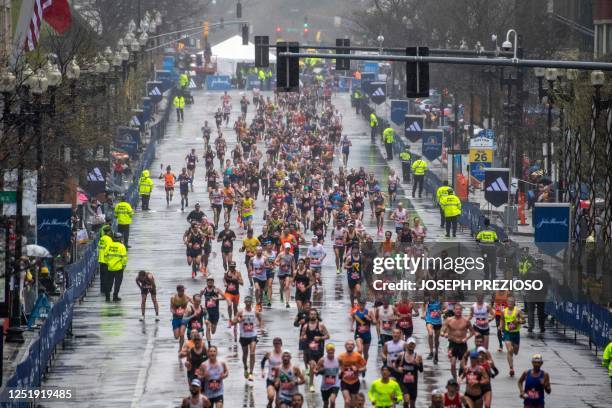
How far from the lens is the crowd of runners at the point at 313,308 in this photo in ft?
91.5

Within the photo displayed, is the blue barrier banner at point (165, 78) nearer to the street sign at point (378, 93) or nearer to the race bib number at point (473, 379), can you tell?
the street sign at point (378, 93)

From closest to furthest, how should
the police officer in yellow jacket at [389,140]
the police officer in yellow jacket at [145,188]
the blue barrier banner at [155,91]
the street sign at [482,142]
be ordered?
the street sign at [482,142]
the police officer in yellow jacket at [145,188]
the police officer in yellow jacket at [389,140]
the blue barrier banner at [155,91]

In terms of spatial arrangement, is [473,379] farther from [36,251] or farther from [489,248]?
[489,248]

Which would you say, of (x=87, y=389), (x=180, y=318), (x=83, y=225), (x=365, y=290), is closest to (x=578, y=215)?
(x=365, y=290)

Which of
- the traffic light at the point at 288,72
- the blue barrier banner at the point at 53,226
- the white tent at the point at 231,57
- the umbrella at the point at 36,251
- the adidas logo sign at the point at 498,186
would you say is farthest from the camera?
the white tent at the point at 231,57

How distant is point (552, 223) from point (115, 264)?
405 inches

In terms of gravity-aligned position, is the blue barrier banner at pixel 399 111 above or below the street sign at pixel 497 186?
above

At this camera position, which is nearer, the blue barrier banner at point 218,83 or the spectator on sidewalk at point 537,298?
the spectator on sidewalk at point 537,298

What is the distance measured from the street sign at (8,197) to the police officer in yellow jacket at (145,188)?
92.5 ft

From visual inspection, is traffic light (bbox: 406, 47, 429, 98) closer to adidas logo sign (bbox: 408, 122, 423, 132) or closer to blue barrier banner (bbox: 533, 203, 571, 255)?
blue barrier banner (bbox: 533, 203, 571, 255)

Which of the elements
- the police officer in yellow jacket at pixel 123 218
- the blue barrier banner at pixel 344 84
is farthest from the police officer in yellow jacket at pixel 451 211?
the blue barrier banner at pixel 344 84

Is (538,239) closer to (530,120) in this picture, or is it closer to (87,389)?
(87,389)

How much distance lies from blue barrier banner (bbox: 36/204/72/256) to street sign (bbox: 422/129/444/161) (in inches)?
1415

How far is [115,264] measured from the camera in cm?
4225
